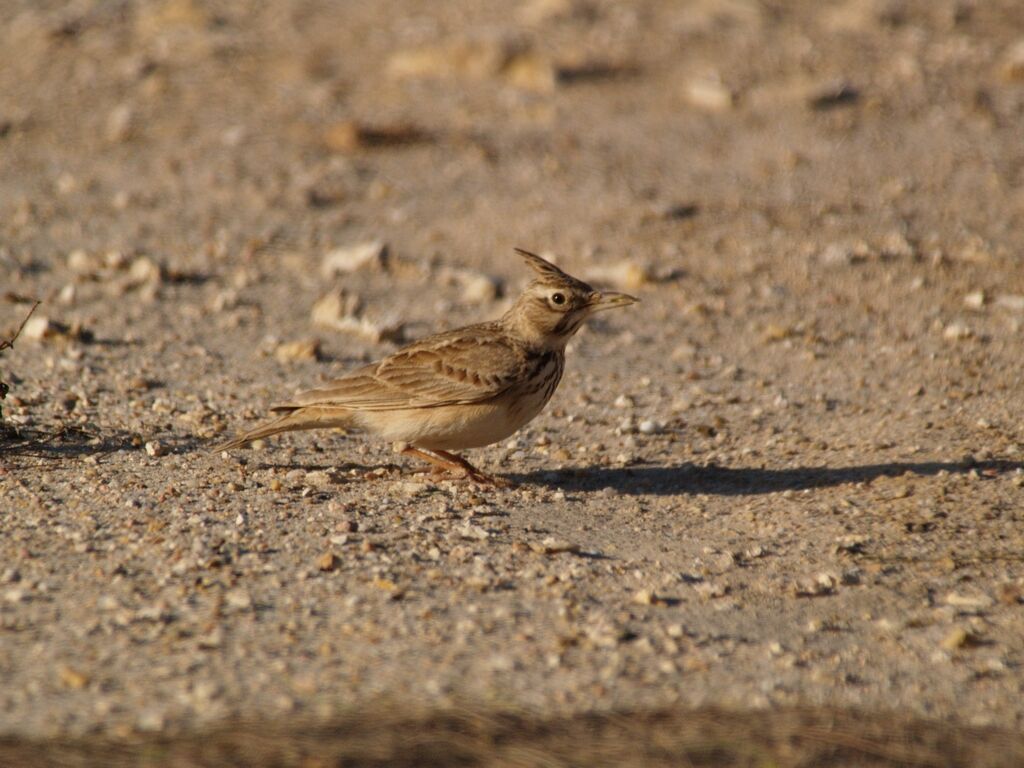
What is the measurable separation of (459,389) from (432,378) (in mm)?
222

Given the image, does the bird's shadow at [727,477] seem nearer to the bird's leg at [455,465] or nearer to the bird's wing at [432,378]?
the bird's leg at [455,465]

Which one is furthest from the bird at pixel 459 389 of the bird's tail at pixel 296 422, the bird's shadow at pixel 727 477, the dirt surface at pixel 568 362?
the bird's shadow at pixel 727 477

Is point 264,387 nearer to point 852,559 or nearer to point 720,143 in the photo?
point 852,559

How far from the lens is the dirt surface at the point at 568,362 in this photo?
457cm

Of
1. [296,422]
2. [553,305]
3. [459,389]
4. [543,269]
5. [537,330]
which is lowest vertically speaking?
[296,422]

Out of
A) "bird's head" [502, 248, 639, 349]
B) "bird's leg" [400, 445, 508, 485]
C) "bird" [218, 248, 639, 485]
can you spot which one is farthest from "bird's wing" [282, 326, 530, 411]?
"bird's leg" [400, 445, 508, 485]

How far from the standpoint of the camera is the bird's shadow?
6.43 meters

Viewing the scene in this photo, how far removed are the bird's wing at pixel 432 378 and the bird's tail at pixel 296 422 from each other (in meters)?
0.04

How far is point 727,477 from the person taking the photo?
6625 millimetres

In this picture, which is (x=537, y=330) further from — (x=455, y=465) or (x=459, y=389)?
(x=455, y=465)

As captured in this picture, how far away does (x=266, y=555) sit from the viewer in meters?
5.22

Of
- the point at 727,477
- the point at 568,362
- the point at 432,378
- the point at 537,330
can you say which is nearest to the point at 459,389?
the point at 432,378

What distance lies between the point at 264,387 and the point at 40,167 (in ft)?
16.6

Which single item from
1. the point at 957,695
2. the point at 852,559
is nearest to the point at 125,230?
the point at 852,559
